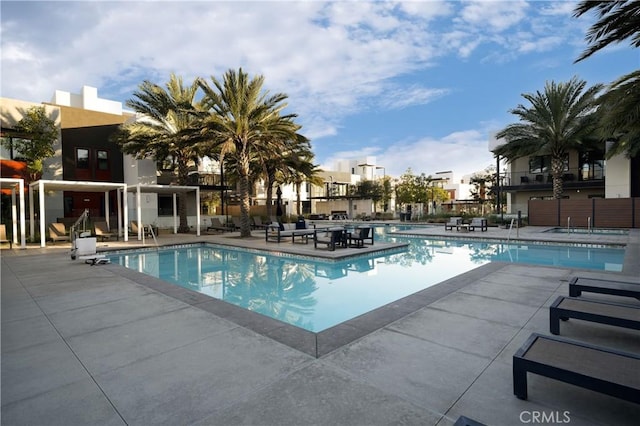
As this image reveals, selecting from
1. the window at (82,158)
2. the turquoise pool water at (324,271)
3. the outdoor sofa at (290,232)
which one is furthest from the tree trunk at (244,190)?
the window at (82,158)

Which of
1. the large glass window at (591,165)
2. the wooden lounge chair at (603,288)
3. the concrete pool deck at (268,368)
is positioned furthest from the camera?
the large glass window at (591,165)

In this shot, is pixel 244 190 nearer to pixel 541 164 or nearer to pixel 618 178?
pixel 618 178

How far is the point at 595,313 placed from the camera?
12.5 ft

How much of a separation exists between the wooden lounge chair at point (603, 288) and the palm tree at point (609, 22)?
229 inches

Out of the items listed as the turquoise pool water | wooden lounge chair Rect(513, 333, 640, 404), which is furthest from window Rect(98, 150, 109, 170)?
wooden lounge chair Rect(513, 333, 640, 404)

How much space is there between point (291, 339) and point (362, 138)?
4736 cm

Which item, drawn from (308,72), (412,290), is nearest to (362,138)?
(308,72)

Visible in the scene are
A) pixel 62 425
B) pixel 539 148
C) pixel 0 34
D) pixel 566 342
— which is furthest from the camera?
pixel 539 148

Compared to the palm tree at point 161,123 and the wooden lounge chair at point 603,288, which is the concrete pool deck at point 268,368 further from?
the palm tree at point 161,123

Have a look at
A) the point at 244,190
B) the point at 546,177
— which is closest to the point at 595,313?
the point at 244,190

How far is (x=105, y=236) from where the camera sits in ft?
55.9

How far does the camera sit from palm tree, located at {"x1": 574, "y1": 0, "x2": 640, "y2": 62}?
24.0 feet

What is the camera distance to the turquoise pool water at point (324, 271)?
6.99 meters

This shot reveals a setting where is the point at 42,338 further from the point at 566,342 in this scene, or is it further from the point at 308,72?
the point at 308,72
